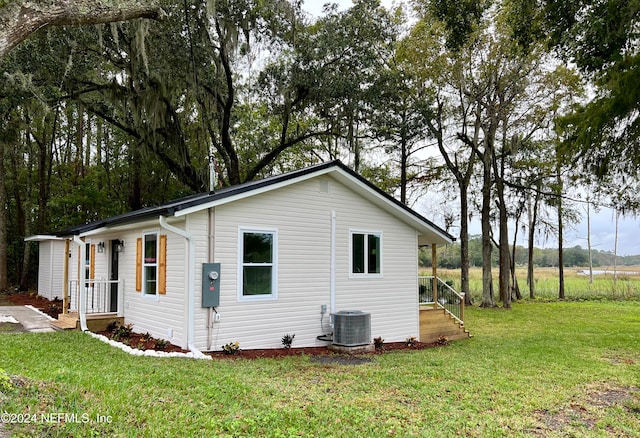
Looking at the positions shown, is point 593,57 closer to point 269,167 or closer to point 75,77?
point 75,77

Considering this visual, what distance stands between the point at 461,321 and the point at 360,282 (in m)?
3.93

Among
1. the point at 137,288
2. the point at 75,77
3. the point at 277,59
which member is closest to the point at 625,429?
the point at 137,288

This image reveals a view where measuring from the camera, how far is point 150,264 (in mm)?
9273

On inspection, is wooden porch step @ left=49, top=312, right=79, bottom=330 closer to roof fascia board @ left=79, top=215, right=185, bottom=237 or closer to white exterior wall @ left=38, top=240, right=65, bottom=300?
roof fascia board @ left=79, top=215, right=185, bottom=237

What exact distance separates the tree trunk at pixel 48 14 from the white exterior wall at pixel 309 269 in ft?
11.7

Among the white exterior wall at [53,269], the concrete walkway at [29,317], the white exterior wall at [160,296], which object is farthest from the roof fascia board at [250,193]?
the white exterior wall at [53,269]

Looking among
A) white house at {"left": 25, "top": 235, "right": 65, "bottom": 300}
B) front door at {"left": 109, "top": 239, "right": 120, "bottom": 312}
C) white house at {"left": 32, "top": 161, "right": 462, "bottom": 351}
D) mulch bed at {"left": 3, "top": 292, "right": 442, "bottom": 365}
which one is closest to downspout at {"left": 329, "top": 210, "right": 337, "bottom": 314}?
white house at {"left": 32, "top": 161, "right": 462, "bottom": 351}

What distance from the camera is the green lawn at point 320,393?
390cm

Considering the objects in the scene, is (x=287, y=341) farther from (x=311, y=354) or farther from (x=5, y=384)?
(x=5, y=384)

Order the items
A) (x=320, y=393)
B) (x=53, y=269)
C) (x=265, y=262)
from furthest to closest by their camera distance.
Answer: (x=53, y=269)
(x=265, y=262)
(x=320, y=393)

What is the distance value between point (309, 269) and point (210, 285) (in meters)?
2.26

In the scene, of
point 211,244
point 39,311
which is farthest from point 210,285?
point 39,311

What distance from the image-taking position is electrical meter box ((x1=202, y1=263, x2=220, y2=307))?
26.4 ft

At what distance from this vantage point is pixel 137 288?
378 inches
